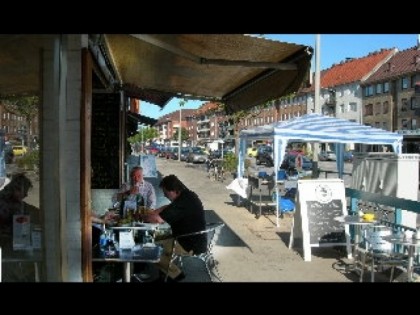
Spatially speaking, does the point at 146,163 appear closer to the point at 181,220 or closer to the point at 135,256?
the point at 181,220

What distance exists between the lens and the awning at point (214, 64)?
4789 mm

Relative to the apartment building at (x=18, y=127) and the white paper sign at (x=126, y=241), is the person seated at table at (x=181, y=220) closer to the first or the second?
the white paper sign at (x=126, y=241)

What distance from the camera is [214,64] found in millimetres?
5609

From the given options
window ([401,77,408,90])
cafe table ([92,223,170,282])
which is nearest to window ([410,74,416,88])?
window ([401,77,408,90])

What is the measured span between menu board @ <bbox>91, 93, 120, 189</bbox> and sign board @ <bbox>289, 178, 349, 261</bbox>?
10.4 ft

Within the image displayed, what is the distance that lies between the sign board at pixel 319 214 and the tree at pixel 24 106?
4720 millimetres

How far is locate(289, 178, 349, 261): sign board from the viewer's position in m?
8.32

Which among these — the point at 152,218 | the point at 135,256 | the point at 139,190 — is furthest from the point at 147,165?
the point at 135,256

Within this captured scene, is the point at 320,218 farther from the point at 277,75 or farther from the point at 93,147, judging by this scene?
the point at 93,147

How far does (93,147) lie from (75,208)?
4323 mm

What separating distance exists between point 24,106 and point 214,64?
2222 mm

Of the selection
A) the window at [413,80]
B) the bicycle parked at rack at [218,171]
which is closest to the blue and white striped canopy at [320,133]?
the bicycle parked at rack at [218,171]

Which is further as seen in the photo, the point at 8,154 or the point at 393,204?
the point at 393,204

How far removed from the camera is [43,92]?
4.29m
